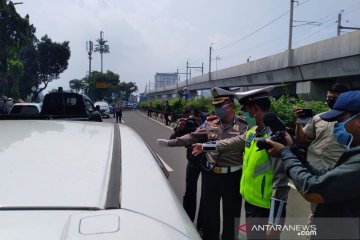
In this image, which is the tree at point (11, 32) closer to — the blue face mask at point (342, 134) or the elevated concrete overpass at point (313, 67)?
the elevated concrete overpass at point (313, 67)

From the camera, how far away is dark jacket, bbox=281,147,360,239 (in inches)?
79.2

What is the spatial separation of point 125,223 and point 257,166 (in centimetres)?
195

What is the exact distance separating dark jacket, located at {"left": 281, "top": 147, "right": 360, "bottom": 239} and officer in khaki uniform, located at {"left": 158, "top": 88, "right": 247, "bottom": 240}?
5.37 ft

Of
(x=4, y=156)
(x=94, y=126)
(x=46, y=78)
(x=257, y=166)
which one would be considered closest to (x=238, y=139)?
(x=257, y=166)

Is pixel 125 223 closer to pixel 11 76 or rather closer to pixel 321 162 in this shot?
pixel 321 162

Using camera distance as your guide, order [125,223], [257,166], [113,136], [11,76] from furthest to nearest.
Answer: [11,76], [257,166], [113,136], [125,223]

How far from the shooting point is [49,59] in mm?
58062

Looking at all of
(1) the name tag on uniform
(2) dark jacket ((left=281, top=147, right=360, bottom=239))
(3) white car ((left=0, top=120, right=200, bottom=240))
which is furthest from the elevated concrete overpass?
(3) white car ((left=0, top=120, right=200, bottom=240))

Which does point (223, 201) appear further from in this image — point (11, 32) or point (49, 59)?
point (49, 59)

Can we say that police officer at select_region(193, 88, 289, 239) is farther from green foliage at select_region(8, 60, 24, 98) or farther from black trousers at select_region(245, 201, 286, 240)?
green foliage at select_region(8, 60, 24, 98)

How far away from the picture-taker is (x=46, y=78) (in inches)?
2349

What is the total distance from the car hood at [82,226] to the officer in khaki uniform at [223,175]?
263cm

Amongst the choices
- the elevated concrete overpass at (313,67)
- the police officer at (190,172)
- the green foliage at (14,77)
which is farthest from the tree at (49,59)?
the police officer at (190,172)

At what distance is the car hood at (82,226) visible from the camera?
123cm
